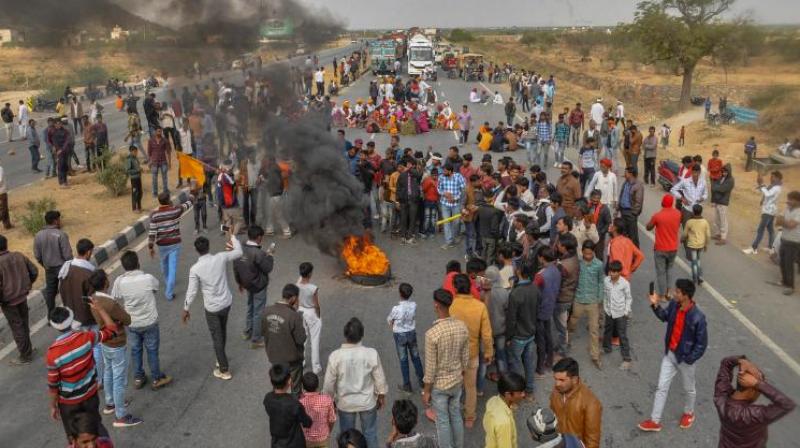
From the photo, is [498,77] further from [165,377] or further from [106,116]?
[165,377]

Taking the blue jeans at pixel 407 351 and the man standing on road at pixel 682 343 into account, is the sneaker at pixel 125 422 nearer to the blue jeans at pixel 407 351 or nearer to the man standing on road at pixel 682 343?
the blue jeans at pixel 407 351

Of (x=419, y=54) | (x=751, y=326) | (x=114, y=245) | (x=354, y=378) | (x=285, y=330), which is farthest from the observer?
(x=419, y=54)

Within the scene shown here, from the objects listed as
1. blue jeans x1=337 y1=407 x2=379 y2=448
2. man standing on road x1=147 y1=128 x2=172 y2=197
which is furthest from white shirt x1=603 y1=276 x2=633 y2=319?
man standing on road x1=147 y1=128 x2=172 y2=197

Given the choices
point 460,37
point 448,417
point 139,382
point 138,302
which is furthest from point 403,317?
point 460,37

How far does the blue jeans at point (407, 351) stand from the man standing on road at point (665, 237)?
3739 mm

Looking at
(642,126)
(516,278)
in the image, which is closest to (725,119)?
(642,126)

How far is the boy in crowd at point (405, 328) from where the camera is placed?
5984 millimetres

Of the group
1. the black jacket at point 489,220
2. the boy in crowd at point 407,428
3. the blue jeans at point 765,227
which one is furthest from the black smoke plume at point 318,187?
the blue jeans at point 765,227

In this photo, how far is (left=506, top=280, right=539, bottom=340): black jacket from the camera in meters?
5.99

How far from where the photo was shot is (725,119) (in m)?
27.3

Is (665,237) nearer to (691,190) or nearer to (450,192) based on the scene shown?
(691,190)

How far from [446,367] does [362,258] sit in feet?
14.9

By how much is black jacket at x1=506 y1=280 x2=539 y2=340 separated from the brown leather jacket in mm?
1714

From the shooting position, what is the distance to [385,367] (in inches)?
275
